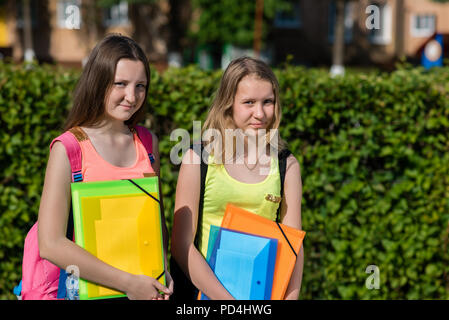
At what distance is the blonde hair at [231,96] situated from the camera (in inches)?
91.2

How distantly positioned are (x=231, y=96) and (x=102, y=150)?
64 cm

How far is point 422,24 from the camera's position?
1284 inches

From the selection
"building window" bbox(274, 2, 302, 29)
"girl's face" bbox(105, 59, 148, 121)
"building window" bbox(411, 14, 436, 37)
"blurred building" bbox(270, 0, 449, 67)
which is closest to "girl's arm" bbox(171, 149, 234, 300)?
"girl's face" bbox(105, 59, 148, 121)

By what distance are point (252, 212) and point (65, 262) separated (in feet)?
2.57

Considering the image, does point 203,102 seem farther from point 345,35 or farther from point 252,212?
point 345,35

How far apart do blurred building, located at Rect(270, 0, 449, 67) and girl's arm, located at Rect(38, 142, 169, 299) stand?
1156 inches

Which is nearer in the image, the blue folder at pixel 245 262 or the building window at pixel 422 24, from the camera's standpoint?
the blue folder at pixel 245 262

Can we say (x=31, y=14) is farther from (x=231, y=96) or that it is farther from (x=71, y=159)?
(x=71, y=159)

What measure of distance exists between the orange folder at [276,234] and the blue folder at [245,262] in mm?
33

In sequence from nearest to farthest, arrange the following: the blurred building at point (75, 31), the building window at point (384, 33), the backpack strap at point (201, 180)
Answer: the backpack strap at point (201, 180) → the blurred building at point (75, 31) → the building window at point (384, 33)

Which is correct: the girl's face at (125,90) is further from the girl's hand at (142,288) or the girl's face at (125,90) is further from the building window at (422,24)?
the building window at (422,24)

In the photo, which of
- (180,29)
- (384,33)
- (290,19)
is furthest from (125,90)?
(384,33)

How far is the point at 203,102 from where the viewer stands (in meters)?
3.86

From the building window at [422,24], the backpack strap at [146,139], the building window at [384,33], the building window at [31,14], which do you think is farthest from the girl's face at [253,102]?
the building window at [422,24]
